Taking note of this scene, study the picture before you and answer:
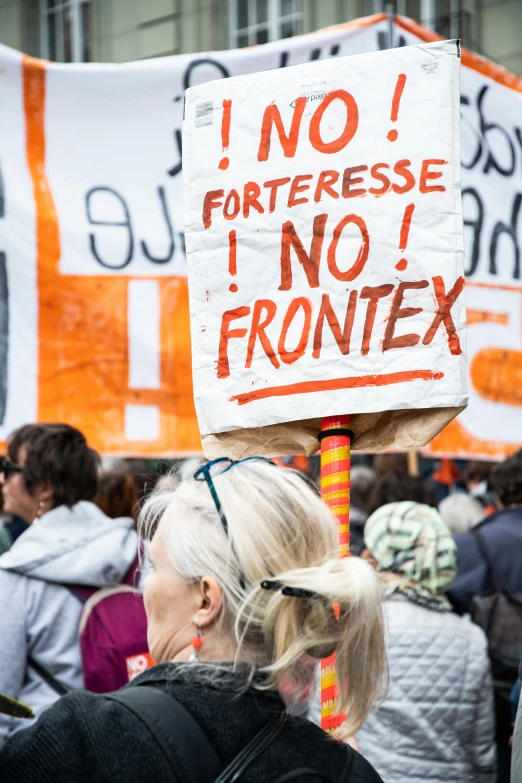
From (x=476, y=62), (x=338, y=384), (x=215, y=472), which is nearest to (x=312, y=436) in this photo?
(x=338, y=384)

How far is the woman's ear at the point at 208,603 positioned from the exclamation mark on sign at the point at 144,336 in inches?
98.0

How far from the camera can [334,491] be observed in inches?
85.2

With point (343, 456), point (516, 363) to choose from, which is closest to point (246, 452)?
point (343, 456)

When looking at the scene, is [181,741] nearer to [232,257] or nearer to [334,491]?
[334,491]

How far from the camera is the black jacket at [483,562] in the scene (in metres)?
3.82

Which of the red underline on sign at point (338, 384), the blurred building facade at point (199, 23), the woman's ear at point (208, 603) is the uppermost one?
the blurred building facade at point (199, 23)

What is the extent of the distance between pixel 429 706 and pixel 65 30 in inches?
543

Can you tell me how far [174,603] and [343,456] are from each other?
26.7 inches

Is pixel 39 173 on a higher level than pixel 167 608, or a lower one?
higher

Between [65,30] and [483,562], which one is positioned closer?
[483,562]

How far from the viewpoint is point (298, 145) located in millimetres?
2242

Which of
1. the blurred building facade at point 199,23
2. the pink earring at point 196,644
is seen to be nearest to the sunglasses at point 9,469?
the pink earring at point 196,644

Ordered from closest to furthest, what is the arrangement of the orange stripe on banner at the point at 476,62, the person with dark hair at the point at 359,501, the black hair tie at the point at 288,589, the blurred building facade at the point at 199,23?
the black hair tie at the point at 288,589
the orange stripe on banner at the point at 476,62
the person with dark hair at the point at 359,501
the blurred building facade at the point at 199,23

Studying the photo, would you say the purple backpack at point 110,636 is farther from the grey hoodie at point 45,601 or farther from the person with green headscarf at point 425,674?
the person with green headscarf at point 425,674
